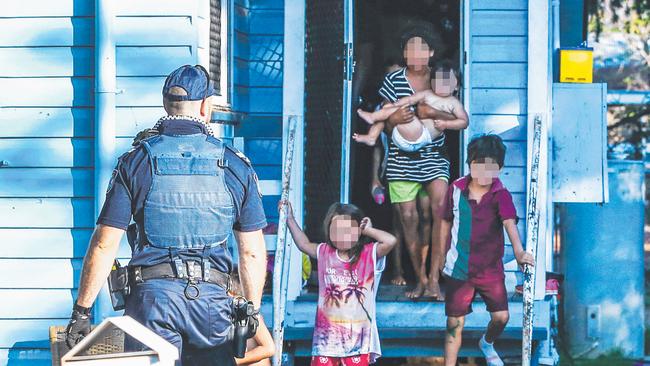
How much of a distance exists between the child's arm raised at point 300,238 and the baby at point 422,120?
841mm

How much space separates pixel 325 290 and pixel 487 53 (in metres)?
2.10

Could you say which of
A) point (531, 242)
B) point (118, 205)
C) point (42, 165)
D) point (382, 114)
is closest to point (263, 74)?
point (382, 114)

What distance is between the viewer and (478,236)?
24.1 feet

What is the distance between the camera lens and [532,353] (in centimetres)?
787

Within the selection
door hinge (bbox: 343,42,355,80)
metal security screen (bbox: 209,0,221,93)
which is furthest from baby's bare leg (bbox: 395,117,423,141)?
metal security screen (bbox: 209,0,221,93)

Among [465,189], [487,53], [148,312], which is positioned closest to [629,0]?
[487,53]

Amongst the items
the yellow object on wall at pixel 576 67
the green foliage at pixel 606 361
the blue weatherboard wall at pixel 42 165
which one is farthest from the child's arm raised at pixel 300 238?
the green foliage at pixel 606 361

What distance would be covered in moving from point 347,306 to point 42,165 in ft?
7.09

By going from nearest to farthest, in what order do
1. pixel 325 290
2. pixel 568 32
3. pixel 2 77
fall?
pixel 325 290, pixel 2 77, pixel 568 32

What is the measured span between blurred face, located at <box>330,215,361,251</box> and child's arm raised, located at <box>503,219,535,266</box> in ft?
2.84

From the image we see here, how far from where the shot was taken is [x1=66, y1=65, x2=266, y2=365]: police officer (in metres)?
5.35

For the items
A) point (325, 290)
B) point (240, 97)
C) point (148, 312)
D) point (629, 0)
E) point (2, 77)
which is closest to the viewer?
point (148, 312)

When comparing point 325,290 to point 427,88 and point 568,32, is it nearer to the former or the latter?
point 427,88

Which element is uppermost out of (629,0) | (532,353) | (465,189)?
(629,0)
